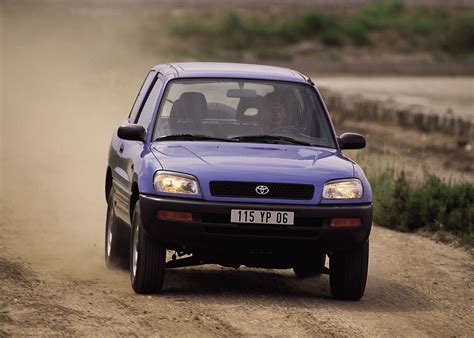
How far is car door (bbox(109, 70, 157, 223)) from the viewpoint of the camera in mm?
10820

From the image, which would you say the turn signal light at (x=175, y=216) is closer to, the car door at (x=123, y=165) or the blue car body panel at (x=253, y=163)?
the blue car body panel at (x=253, y=163)

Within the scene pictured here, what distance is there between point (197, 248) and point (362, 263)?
1.21m

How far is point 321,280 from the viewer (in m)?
11.7

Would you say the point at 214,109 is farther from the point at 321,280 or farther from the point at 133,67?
the point at 133,67

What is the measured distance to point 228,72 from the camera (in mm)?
11039

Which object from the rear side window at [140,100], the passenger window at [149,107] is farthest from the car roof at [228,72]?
the rear side window at [140,100]

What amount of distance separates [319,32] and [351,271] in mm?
51560

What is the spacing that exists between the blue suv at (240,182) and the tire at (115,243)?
0.98ft

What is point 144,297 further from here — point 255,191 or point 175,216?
point 255,191

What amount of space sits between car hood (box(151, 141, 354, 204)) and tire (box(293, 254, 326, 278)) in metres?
0.68

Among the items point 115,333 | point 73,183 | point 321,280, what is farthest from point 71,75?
point 115,333

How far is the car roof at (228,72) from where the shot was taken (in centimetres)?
1099

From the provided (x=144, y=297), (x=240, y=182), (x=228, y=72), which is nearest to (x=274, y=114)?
(x=228, y=72)

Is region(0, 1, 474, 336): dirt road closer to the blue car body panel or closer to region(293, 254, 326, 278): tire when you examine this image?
region(293, 254, 326, 278): tire
